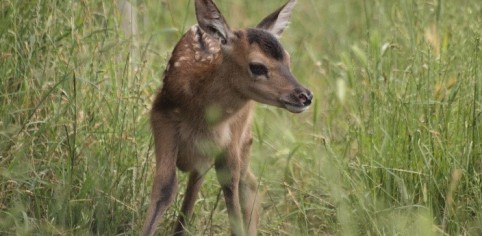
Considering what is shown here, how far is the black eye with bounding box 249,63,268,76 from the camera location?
6.52m

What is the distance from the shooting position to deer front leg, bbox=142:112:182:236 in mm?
6566

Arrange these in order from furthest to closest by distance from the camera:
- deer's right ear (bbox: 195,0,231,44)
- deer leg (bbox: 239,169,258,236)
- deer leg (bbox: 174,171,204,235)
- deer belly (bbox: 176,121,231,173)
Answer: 1. deer leg (bbox: 239,169,258,236)
2. deer leg (bbox: 174,171,204,235)
3. deer belly (bbox: 176,121,231,173)
4. deer's right ear (bbox: 195,0,231,44)

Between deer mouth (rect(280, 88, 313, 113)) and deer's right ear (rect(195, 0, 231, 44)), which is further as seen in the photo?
deer's right ear (rect(195, 0, 231, 44))

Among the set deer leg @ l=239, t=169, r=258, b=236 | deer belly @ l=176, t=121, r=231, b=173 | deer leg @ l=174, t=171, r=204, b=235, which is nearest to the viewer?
deer belly @ l=176, t=121, r=231, b=173

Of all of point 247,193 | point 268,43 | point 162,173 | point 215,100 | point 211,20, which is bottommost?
point 247,193

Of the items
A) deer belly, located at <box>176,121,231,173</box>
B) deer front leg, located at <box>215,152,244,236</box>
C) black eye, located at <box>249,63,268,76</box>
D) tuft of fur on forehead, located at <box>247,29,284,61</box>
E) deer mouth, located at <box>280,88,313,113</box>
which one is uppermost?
A: tuft of fur on forehead, located at <box>247,29,284,61</box>

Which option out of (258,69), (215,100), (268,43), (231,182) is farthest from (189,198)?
(268,43)

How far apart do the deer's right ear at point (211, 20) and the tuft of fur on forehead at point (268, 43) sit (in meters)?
0.16

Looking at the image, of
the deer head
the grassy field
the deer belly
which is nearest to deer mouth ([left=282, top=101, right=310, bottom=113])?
the deer head

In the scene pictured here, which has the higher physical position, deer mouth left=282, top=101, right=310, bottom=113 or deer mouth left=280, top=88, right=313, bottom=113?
deer mouth left=280, top=88, right=313, bottom=113

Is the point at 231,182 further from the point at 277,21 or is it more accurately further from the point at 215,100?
the point at 277,21

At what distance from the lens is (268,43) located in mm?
6539

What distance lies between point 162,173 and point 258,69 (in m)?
0.70

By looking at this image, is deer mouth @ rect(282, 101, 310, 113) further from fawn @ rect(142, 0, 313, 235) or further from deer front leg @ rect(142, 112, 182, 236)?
deer front leg @ rect(142, 112, 182, 236)
